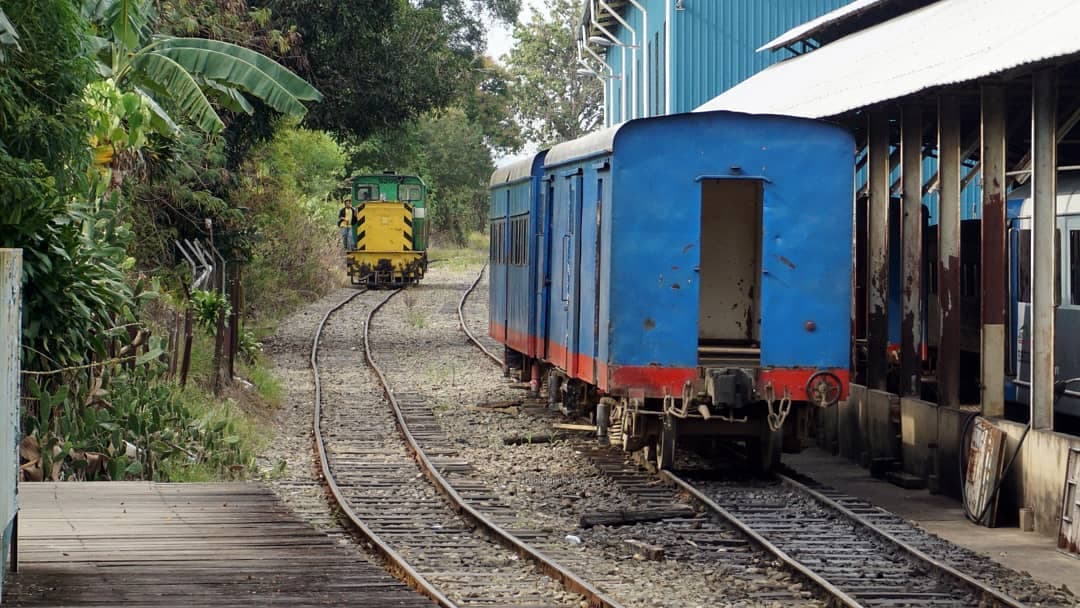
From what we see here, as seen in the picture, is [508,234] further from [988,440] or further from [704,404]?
[988,440]

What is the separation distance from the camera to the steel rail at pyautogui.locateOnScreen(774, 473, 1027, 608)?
8.70 m

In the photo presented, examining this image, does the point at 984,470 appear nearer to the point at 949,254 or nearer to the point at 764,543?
the point at 949,254

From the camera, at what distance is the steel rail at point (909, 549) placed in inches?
342

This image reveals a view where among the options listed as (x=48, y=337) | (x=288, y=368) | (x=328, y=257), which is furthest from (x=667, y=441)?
(x=328, y=257)

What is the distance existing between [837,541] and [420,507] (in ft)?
11.5

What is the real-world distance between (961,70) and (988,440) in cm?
295

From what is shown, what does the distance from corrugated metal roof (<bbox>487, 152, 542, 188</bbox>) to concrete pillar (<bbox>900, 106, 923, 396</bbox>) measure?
4638 millimetres

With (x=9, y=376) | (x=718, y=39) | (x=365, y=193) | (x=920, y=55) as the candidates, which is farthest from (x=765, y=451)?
(x=365, y=193)

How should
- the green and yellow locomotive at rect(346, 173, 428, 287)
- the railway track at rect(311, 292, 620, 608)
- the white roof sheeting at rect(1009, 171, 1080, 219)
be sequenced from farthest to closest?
the green and yellow locomotive at rect(346, 173, 428, 287) < the white roof sheeting at rect(1009, 171, 1080, 219) < the railway track at rect(311, 292, 620, 608)

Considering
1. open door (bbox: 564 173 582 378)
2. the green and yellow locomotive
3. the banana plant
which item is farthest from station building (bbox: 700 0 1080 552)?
the green and yellow locomotive

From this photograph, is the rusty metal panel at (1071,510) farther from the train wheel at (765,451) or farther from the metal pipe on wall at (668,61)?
the metal pipe on wall at (668,61)

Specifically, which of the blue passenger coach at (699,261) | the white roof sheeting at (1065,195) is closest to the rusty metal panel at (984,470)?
the blue passenger coach at (699,261)

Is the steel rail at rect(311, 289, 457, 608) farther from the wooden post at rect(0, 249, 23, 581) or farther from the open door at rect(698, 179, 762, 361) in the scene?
the open door at rect(698, 179, 762, 361)

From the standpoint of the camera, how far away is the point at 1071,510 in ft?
34.6
